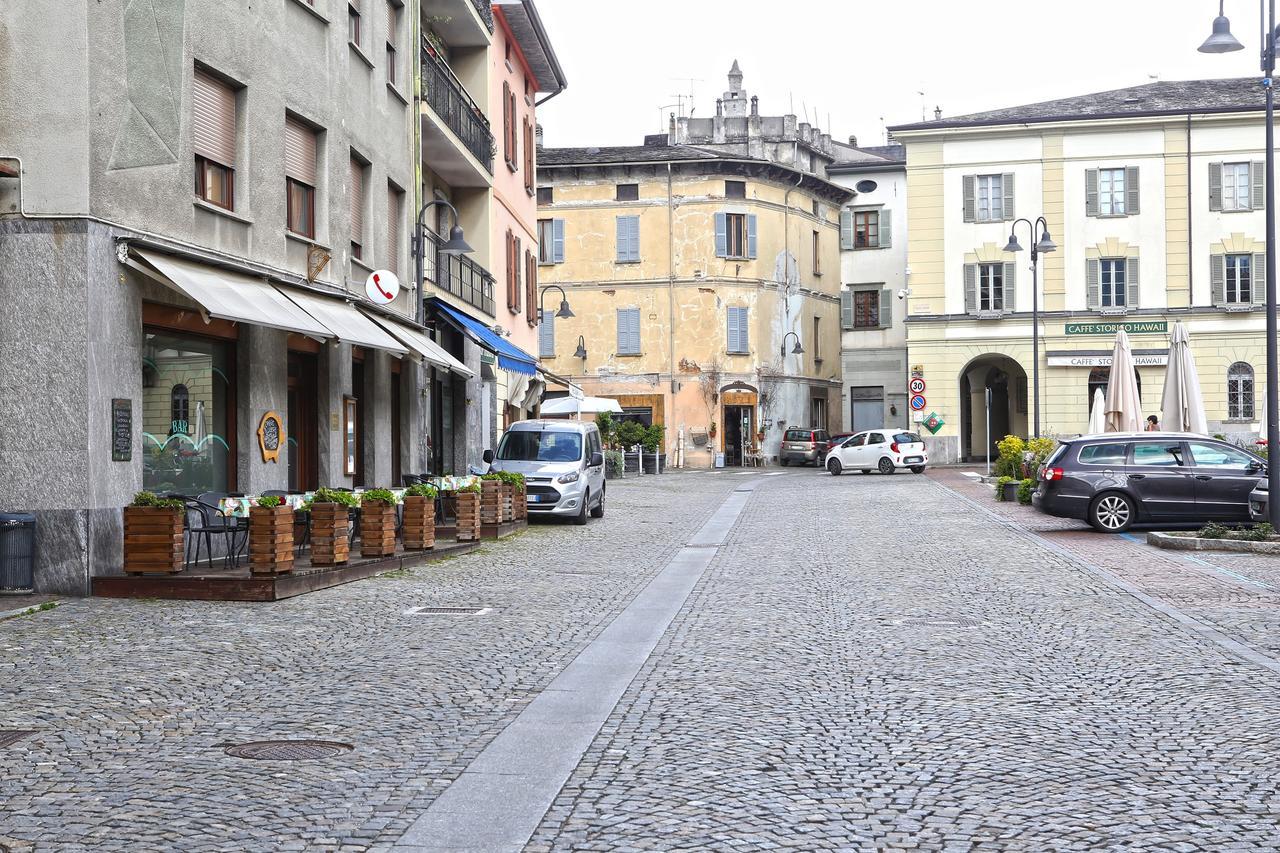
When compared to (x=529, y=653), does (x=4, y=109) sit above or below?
above

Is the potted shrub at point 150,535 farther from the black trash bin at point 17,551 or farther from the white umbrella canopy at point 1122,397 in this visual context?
the white umbrella canopy at point 1122,397

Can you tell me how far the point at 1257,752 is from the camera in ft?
21.1

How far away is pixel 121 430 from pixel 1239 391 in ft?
149

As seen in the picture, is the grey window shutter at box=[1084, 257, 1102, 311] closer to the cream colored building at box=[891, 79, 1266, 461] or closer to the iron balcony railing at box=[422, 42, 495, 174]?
the cream colored building at box=[891, 79, 1266, 461]

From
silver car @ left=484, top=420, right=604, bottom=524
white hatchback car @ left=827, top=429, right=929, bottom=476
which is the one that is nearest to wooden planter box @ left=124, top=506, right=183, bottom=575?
silver car @ left=484, top=420, right=604, bottom=524

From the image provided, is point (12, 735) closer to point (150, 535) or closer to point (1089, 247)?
point (150, 535)

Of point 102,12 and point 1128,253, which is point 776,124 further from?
point 102,12

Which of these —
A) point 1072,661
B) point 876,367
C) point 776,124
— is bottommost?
point 1072,661

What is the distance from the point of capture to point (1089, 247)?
51375 mm

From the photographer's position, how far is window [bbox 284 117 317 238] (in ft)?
59.8

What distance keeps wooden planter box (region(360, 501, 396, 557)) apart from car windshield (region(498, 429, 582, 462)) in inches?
355

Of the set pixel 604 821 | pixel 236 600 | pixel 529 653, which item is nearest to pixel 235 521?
pixel 236 600

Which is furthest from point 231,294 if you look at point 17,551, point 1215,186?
point 1215,186

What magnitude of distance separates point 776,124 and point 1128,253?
783 inches
